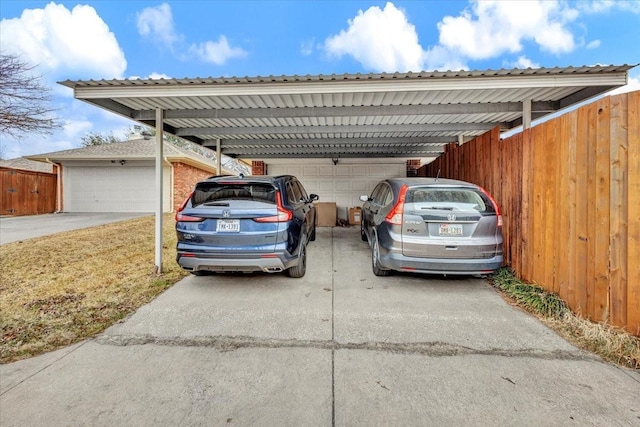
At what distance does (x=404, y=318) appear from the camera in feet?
11.4

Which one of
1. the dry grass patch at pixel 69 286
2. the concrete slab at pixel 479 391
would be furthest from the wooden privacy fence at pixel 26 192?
the concrete slab at pixel 479 391

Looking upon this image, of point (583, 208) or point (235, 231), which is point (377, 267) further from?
point (583, 208)

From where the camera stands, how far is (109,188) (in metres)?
14.9

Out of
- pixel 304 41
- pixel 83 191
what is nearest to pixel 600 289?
pixel 304 41

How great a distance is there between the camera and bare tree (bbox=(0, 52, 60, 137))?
11242mm

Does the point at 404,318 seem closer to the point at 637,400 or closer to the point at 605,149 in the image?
the point at 637,400

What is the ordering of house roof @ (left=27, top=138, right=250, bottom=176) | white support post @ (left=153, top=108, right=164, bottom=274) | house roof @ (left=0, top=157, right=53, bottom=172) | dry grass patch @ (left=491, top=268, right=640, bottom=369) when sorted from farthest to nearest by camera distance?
house roof @ (left=0, top=157, right=53, bottom=172)
house roof @ (left=27, top=138, right=250, bottom=176)
white support post @ (left=153, top=108, right=164, bottom=274)
dry grass patch @ (left=491, top=268, right=640, bottom=369)

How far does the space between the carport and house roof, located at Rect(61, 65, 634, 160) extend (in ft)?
0.04

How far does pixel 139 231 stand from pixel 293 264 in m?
7.08

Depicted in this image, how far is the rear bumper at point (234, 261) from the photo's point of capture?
157 inches

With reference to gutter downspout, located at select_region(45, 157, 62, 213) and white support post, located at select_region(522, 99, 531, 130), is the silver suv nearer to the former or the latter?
white support post, located at select_region(522, 99, 531, 130)

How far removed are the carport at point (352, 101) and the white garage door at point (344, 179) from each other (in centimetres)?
340

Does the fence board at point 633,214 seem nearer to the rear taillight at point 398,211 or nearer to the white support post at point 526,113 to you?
the white support post at point 526,113

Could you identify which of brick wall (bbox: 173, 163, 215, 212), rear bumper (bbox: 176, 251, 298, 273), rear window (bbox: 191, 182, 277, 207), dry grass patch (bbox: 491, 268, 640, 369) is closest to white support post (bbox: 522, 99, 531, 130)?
dry grass patch (bbox: 491, 268, 640, 369)
